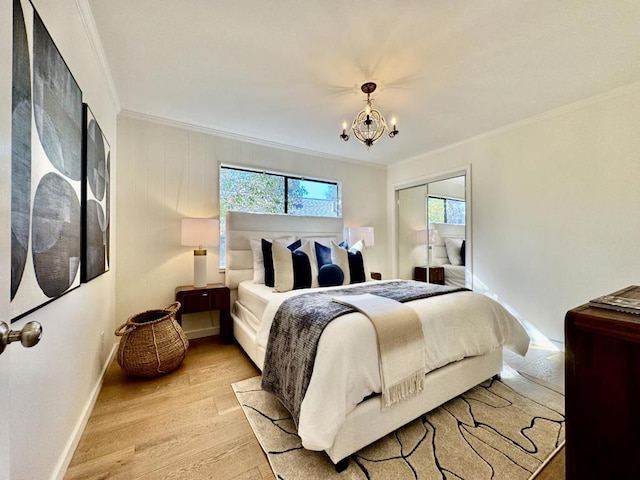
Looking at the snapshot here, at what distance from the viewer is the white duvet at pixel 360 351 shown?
→ 50.8 inches

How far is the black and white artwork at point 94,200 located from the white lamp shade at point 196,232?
715 millimetres

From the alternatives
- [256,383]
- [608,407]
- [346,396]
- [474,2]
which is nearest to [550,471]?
[608,407]

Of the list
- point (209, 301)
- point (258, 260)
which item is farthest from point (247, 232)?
point (209, 301)

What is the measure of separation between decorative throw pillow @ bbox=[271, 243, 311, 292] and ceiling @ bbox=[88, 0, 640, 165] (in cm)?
153

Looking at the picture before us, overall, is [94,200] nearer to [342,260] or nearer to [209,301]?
[209,301]

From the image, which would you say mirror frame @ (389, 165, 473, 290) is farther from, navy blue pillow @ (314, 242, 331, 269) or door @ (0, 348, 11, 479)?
door @ (0, 348, 11, 479)

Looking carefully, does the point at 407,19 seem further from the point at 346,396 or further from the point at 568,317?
the point at 346,396

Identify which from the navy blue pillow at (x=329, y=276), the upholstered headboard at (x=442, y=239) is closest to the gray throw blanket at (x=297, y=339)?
the navy blue pillow at (x=329, y=276)

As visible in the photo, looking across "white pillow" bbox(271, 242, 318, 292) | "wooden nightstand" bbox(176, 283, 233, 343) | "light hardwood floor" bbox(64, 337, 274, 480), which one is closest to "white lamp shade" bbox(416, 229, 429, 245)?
"white pillow" bbox(271, 242, 318, 292)

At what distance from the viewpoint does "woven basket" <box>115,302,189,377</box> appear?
2135mm

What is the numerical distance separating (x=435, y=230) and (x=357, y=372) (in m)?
3.23

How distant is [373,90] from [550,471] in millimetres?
2816

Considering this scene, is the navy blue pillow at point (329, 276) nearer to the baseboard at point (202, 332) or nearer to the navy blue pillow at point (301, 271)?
the navy blue pillow at point (301, 271)

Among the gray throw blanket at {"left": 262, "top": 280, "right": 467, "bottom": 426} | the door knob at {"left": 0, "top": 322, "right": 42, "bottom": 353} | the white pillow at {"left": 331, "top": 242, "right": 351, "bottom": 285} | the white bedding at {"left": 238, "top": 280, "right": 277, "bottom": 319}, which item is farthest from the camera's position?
the white pillow at {"left": 331, "top": 242, "right": 351, "bottom": 285}
